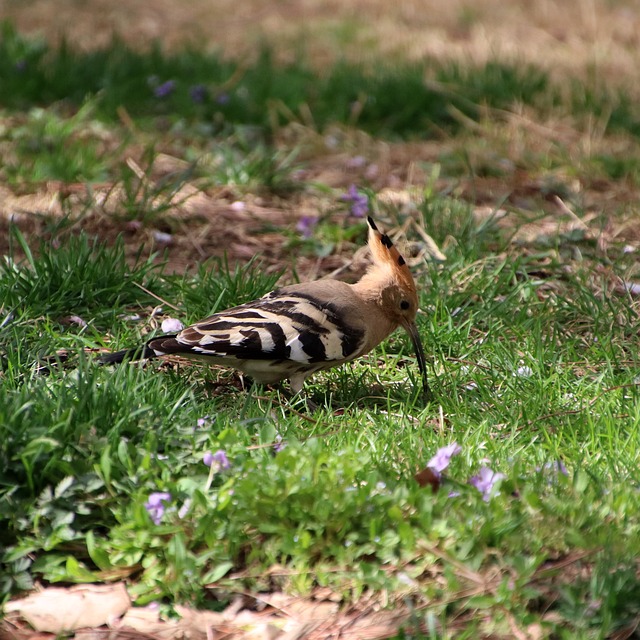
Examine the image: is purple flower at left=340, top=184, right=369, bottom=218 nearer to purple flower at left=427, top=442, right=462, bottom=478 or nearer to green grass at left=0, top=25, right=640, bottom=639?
green grass at left=0, top=25, right=640, bottom=639

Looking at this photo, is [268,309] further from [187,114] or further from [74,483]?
[187,114]

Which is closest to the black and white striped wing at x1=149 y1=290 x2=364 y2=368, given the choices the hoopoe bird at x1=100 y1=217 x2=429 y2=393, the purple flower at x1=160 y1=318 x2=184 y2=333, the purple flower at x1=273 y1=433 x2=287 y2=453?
the hoopoe bird at x1=100 y1=217 x2=429 y2=393

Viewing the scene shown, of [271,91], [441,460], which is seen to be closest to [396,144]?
[271,91]

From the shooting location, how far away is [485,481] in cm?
280

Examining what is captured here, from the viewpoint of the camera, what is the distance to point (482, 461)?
3.05 metres

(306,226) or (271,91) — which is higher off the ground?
(271,91)

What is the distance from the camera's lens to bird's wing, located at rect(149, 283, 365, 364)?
142 inches

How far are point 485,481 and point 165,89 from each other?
485 cm

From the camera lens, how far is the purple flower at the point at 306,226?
211 inches

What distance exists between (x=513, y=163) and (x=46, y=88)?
3.31 meters

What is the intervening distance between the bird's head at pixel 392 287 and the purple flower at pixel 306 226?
1.26 metres

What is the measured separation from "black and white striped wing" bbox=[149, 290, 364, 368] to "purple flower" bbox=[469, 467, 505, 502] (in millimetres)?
1056

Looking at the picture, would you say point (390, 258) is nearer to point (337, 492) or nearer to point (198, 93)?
point (337, 492)

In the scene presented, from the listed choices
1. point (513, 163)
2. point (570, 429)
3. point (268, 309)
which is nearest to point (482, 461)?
point (570, 429)
